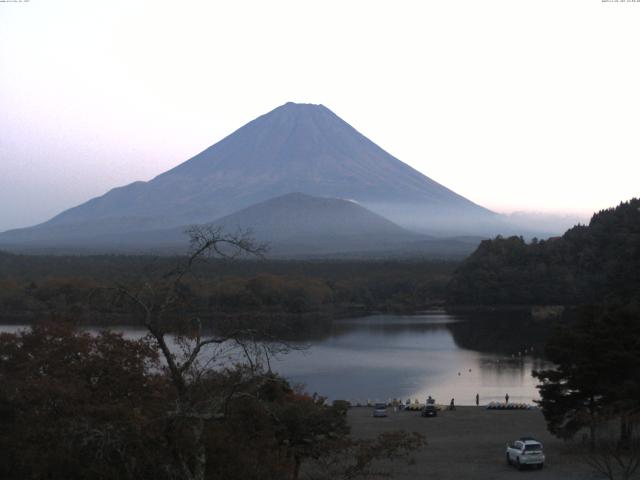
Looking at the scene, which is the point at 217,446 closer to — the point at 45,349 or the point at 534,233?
the point at 45,349

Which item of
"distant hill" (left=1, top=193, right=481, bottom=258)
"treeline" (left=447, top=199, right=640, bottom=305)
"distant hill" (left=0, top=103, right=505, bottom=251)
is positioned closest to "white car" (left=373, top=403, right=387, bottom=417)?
"treeline" (left=447, top=199, right=640, bottom=305)

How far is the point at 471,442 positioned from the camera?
13914 millimetres

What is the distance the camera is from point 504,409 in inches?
701

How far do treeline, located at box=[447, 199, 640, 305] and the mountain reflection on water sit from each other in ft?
23.2

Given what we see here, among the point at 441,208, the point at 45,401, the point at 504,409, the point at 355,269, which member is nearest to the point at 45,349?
the point at 45,401

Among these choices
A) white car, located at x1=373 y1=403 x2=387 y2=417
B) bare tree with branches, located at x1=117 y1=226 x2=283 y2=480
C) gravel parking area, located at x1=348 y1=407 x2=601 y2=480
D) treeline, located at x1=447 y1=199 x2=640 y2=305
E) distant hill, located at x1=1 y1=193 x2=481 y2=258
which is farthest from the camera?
distant hill, located at x1=1 y1=193 x2=481 y2=258

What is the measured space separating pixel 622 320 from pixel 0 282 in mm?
36033

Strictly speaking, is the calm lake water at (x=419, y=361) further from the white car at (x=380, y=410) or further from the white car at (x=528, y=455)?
the white car at (x=528, y=455)

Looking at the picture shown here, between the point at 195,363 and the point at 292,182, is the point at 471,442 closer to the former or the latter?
the point at 195,363

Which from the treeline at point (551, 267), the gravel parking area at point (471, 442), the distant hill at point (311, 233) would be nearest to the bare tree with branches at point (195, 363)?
the gravel parking area at point (471, 442)

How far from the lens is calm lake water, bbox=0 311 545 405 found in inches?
855

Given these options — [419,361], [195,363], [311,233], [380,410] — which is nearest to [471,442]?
[380,410]

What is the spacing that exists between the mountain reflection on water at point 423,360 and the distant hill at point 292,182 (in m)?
97.7

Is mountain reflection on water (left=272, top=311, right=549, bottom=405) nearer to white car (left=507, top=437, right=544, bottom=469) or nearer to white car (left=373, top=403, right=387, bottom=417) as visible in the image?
white car (left=373, top=403, right=387, bottom=417)
